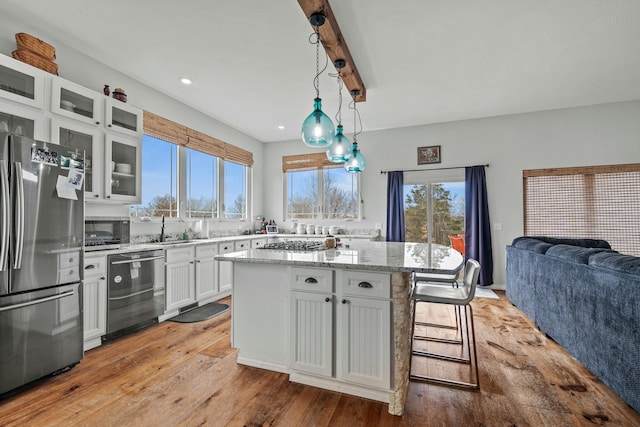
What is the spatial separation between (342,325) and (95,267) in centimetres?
233

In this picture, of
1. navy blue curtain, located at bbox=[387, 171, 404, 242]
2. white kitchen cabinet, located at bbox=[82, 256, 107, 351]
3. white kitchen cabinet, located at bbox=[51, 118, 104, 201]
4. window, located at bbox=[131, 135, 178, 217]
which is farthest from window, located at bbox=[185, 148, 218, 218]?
navy blue curtain, located at bbox=[387, 171, 404, 242]

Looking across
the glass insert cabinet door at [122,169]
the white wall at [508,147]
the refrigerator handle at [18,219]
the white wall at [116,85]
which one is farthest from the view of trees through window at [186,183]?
the white wall at [508,147]

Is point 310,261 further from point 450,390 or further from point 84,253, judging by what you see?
point 84,253

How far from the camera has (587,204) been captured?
4.62 metres

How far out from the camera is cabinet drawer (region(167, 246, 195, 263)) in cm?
356

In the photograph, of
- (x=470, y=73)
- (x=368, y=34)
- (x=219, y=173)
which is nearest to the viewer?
(x=368, y=34)

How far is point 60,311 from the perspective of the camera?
2295 millimetres

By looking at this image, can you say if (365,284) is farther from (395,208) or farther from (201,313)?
(395,208)

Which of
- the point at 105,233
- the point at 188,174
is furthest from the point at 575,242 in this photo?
the point at 105,233

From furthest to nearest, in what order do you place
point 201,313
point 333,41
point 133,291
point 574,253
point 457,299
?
point 201,313 → point 133,291 → point 333,41 → point 574,253 → point 457,299

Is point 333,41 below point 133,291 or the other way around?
the other way around

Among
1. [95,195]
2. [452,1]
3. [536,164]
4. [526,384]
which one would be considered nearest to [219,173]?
[95,195]

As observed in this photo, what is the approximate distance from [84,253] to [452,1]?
366 cm

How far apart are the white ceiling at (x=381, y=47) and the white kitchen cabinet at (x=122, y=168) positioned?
87 cm
